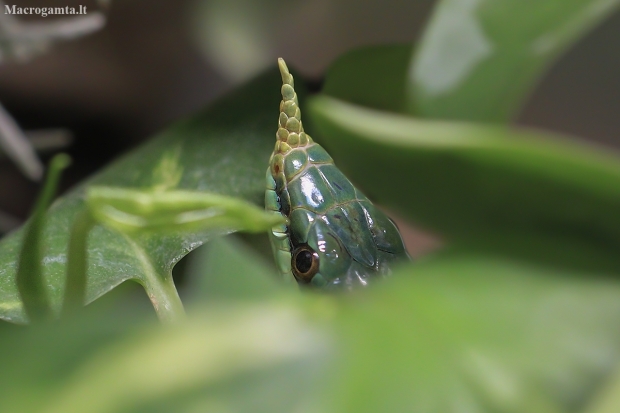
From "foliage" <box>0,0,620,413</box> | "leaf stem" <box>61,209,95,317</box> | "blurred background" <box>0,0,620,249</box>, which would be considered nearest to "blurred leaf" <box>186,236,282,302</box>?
"foliage" <box>0,0,620,413</box>

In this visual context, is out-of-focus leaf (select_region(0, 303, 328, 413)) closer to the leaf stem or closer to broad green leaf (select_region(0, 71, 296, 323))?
the leaf stem

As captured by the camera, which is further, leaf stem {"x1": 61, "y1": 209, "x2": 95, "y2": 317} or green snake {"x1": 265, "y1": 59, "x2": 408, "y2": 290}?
green snake {"x1": 265, "y1": 59, "x2": 408, "y2": 290}

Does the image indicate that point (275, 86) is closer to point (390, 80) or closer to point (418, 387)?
point (390, 80)

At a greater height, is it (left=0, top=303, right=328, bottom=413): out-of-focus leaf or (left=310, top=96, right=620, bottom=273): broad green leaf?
(left=310, top=96, right=620, bottom=273): broad green leaf

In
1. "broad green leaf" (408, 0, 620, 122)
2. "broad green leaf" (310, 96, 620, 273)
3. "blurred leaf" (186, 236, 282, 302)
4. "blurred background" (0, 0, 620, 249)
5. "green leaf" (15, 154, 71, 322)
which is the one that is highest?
"broad green leaf" (408, 0, 620, 122)

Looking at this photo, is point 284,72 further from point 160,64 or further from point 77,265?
point 160,64

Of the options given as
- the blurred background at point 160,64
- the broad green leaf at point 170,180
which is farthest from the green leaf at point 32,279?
the blurred background at point 160,64
